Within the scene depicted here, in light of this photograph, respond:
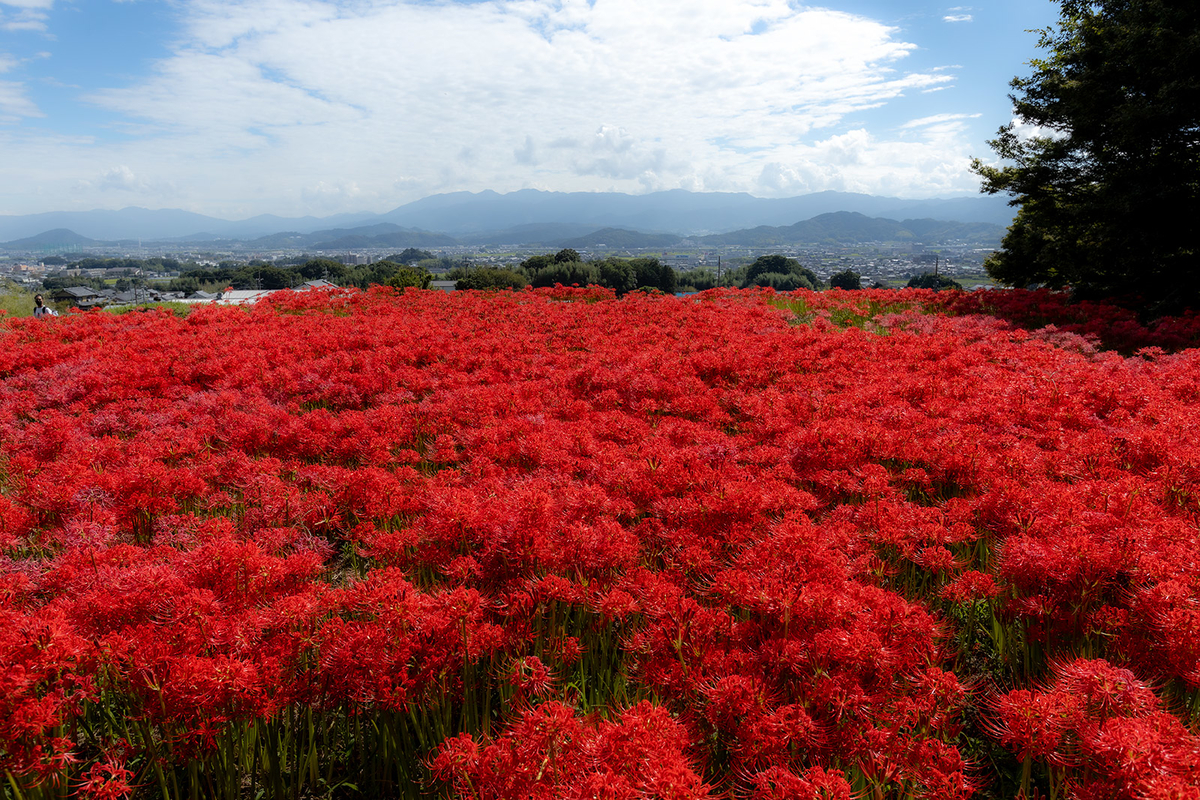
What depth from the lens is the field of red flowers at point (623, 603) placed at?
2.32m

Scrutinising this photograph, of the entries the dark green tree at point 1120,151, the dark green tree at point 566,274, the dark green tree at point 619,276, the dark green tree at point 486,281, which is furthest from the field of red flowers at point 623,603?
the dark green tree at point 566,274

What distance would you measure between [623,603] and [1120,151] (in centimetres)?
1693

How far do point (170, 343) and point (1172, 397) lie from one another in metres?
14.3

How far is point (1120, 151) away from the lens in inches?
525

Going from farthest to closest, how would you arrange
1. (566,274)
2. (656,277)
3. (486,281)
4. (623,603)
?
1. (566,274)
2. (656,277)
3. (486,281)
4. (623,603)

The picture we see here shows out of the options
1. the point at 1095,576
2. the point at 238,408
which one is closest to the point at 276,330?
the point at 238,408

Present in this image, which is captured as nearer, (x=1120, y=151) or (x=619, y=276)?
(x=1120, y=151)

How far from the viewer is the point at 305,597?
2.83 m

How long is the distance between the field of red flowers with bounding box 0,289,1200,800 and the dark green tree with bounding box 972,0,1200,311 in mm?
8238

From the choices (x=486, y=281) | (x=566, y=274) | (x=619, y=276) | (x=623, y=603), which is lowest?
(x=623, y=603)

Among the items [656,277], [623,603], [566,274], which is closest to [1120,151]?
[623,603]

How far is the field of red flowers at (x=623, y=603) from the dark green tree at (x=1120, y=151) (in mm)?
8238

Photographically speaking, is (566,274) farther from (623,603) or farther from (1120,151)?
(623,603)

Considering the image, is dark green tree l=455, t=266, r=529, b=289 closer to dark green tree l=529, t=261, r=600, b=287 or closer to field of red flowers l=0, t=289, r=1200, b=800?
dark green tree l=529, t=261, r=600, b=287
